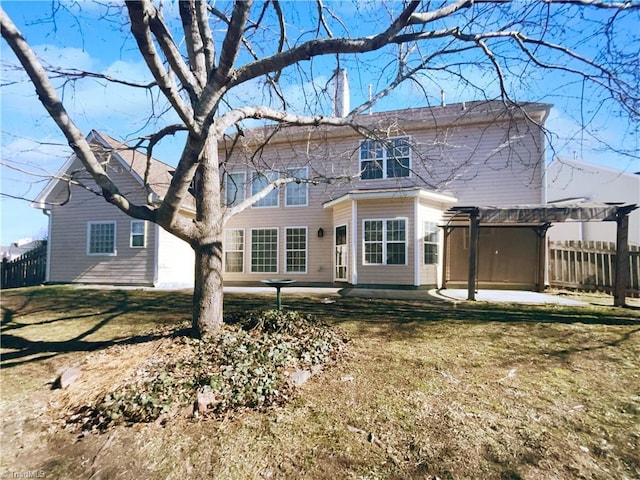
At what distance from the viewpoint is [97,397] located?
3.51m

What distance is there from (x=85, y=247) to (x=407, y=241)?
539 inches

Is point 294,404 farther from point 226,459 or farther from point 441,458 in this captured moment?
point 441,458

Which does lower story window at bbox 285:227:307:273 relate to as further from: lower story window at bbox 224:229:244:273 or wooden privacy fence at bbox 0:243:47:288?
wooden privacy fence at bbox 0:243:47:288

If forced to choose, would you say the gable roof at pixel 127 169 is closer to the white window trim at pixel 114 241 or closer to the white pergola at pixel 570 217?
the white window trim at pixel 114 241

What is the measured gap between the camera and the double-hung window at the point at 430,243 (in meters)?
12.1

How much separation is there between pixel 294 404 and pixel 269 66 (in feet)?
12.5

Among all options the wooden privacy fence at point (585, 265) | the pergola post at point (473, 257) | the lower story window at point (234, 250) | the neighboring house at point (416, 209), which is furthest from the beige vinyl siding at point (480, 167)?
the lower story window at point (234, 250)

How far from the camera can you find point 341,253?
44.4ft

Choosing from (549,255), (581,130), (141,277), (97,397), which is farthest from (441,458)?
(141,277)

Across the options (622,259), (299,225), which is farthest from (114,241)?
(622,259)

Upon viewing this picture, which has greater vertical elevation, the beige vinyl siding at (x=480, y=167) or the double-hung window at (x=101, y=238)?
the beige vinyl siding at (x=480, y=167)

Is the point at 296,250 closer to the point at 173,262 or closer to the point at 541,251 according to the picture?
the point at 173,262

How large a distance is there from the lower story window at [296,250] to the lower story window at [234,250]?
2263mm

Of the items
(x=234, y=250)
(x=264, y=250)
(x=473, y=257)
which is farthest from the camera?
(x=234, y=250)
